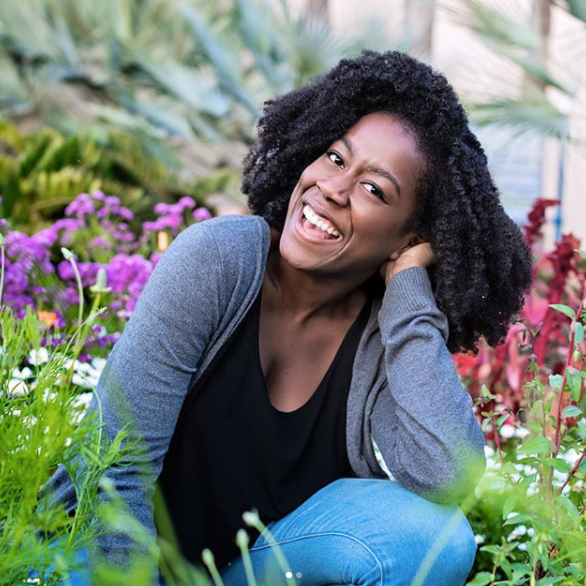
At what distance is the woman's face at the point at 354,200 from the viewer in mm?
2209

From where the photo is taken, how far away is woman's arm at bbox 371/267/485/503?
2094 mm

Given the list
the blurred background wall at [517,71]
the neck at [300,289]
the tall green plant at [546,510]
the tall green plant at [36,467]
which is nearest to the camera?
the tall green plant at [36,467]

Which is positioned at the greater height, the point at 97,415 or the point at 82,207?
the point at 82,207

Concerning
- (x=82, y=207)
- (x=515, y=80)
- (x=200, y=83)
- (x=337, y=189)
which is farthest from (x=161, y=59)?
(x=337, y=189)

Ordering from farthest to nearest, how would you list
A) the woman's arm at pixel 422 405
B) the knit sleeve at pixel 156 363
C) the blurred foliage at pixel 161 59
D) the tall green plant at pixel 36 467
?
the blurred foliage at pixel 161 59 < the woman's arm at pixel 422 405 < the knit sleeve at pixel 156 363 < the tall green plant at pixel 36 467

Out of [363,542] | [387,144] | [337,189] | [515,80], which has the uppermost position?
[515,80]

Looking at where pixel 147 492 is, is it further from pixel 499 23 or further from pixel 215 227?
pixel 499 23

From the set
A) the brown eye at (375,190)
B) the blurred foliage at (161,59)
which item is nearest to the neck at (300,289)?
the brown eye at (375,190)

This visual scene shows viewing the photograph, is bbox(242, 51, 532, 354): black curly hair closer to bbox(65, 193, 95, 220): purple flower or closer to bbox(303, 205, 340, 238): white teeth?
bbox(303, 205, 340, 238): white teeth

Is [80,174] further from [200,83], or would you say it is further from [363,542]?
[363,542]

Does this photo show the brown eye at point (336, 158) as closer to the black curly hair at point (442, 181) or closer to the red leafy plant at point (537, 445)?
the black curly hair at point (442, 181)

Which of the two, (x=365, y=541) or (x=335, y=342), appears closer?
(x=365, y=541)

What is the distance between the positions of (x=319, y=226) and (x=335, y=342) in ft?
1.13

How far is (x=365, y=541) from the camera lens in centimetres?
197
